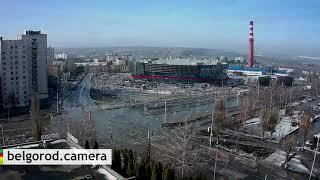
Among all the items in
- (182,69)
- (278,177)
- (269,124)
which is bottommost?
(278,177)

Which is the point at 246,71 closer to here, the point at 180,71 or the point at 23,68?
the point at 180,71

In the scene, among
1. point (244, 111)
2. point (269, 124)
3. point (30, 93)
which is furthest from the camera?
point (30, 93)

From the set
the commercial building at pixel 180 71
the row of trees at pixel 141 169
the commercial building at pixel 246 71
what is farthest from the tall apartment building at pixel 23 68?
the commercial building at pixel 246 71

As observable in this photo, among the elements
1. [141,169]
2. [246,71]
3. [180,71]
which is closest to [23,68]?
[141,169]

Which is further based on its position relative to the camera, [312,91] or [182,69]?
[182,69]

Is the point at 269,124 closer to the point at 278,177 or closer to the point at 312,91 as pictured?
the point at 278,177

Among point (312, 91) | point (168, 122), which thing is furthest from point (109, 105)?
point (312, 91)

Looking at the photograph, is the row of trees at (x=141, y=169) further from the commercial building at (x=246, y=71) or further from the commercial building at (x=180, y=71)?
the commercial building at (x=246, y=71)
